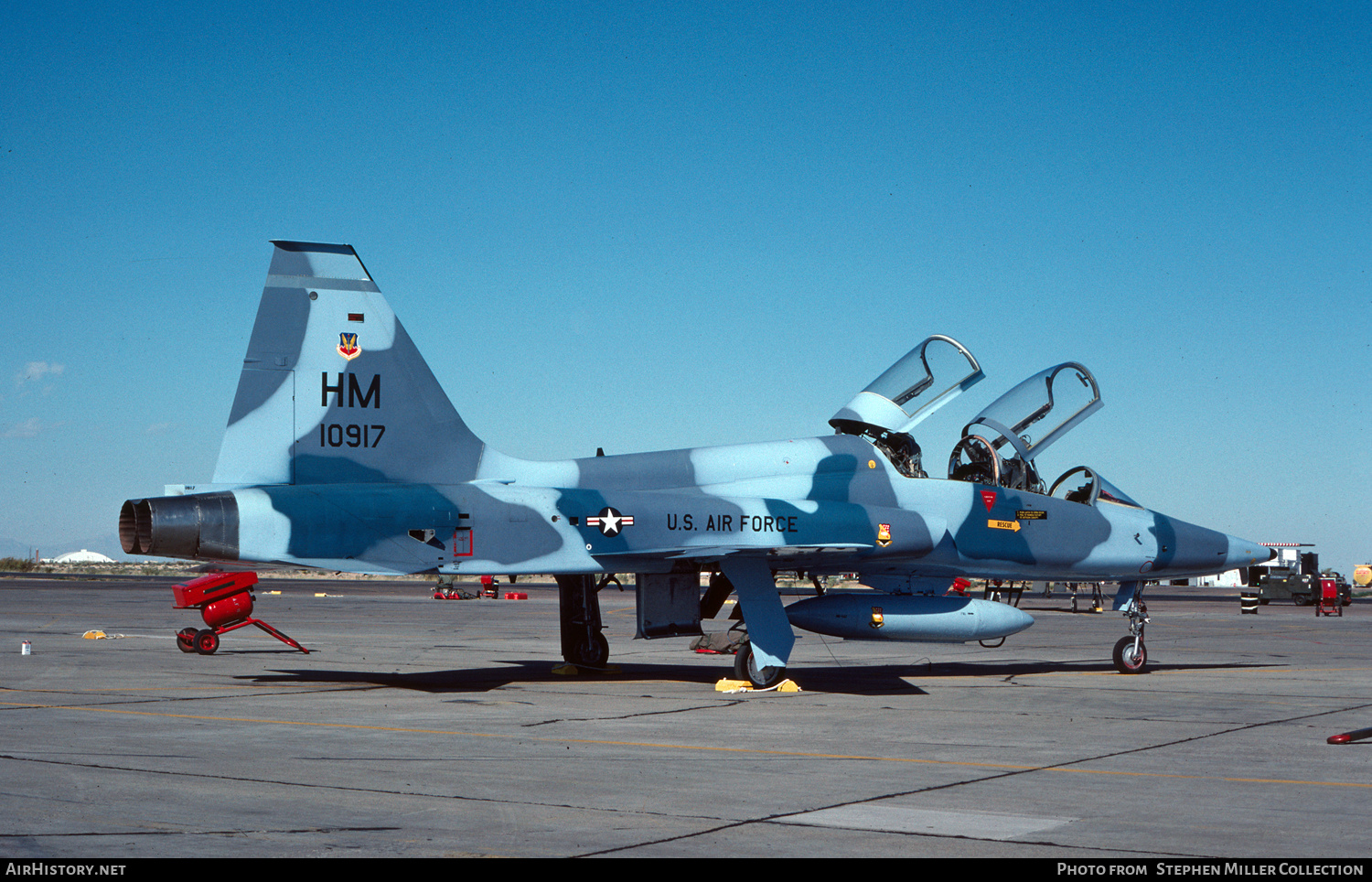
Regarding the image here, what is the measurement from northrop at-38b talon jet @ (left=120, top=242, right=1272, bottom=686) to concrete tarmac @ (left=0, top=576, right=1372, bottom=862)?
1.28 metres

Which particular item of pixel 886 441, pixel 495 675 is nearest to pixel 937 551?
pixel 886 441

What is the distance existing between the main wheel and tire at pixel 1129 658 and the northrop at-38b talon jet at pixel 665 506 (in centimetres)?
3

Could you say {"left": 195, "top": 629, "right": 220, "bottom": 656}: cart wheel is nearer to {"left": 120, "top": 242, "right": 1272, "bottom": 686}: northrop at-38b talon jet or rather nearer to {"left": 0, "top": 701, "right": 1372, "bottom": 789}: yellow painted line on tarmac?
{"left": 120, "top": 242, "right": 1272, "bottom": 686}: northrop at-38b talon jet

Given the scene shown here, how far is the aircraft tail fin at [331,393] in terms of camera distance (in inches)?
514

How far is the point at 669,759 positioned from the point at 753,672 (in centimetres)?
547

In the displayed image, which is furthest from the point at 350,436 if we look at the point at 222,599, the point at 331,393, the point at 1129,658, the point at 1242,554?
the point at 1242,554

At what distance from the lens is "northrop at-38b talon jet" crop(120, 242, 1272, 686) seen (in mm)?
12914

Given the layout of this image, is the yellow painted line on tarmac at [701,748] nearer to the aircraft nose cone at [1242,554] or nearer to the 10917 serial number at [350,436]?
the 10917 serial number at [350,436]

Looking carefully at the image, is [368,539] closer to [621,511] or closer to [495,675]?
[621,511]

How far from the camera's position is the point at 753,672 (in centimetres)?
1482

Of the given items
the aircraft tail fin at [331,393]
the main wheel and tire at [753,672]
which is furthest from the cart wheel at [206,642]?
the main wheel and tire at [753,672]

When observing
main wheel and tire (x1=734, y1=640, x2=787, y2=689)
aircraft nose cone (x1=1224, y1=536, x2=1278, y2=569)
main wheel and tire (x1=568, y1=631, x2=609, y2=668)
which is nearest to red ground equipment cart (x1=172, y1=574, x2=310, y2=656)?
main wheel and tire (x1=568, y1=631, x2=609, y2=668)

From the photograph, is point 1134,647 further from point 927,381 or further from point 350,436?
point 350,436

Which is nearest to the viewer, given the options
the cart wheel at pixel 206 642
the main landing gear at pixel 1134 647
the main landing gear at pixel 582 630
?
the main landing gear at pixel 582 630
